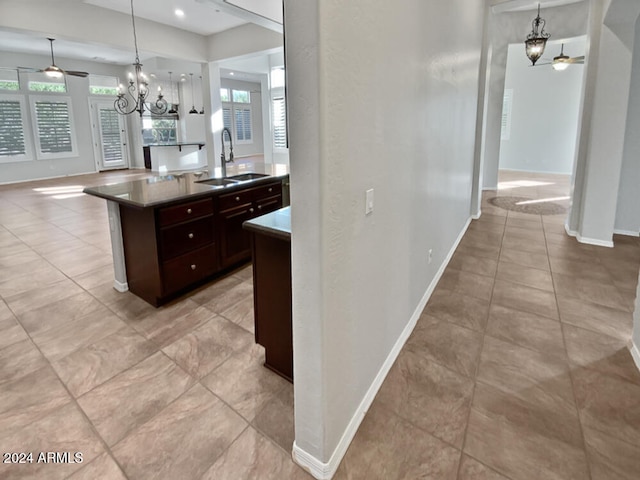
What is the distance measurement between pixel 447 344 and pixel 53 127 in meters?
12.2

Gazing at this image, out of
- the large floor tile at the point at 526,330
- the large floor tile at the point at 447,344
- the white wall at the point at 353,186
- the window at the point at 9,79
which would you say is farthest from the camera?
the window at the point at 9,79

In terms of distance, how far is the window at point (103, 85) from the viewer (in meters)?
11.2

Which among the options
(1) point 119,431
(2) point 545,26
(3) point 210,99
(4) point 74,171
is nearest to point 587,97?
(2) point 545,26

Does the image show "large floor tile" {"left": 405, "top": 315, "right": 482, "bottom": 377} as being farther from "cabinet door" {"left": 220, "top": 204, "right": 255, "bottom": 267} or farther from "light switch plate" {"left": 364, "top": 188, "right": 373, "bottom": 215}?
"cabinet door" {"left": 220, "top": 204, "right": 255, "bottom": 267}

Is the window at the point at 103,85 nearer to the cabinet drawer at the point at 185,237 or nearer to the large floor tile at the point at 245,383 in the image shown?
the cabinet drawer at the point at 185,237

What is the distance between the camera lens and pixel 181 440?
5.75 ft

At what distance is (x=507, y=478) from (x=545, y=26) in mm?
7798

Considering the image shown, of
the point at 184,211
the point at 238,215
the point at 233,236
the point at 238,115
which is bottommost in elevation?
the point at 233,236

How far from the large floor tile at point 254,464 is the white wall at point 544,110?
10499mm

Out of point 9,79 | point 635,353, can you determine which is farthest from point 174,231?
point 9,79

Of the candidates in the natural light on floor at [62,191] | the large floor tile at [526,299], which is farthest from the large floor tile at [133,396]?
the natural light on floor at [62,191]

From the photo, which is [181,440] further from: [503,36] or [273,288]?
[503,36]

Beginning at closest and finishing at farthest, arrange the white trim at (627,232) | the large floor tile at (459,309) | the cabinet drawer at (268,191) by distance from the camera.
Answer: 1. the large floor tile at (459,309)
2. the cabinet drawer at (268,191)
3. the white trim at (627,232)

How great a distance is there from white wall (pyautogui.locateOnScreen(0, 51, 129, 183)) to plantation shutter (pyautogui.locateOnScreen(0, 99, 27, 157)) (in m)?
0.20
